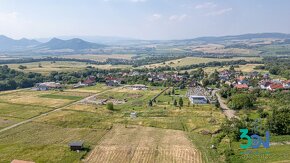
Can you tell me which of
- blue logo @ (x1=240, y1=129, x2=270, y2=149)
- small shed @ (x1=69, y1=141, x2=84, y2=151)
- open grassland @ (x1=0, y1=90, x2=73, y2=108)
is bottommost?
open grassland @ (x1=0, y1=90, x2=73, y2=108)

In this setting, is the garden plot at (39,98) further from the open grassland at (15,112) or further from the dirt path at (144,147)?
the dirt path at (144,147)

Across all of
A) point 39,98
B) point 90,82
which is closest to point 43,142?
point 39,98

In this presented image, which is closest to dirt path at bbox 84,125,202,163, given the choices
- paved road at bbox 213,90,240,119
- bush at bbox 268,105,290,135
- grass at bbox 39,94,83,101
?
bush at bbox 268,105,290,135

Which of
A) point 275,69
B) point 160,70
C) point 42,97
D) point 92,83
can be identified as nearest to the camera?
point 42,97

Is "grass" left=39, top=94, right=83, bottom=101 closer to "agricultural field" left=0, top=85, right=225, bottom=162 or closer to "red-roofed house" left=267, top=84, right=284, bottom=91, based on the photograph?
"agricultural field" left=0, top=85, right=225, bottom=162

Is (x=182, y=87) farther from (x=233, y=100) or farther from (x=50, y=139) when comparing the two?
(x=50, y=139)

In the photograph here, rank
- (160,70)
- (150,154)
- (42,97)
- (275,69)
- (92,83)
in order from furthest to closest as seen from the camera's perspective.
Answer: (160,70)
(275,69)
(92,83)
(42,97)
(150,154)

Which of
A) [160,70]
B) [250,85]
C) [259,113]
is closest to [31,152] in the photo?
[259,113]

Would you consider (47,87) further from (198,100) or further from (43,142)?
(43,142)
